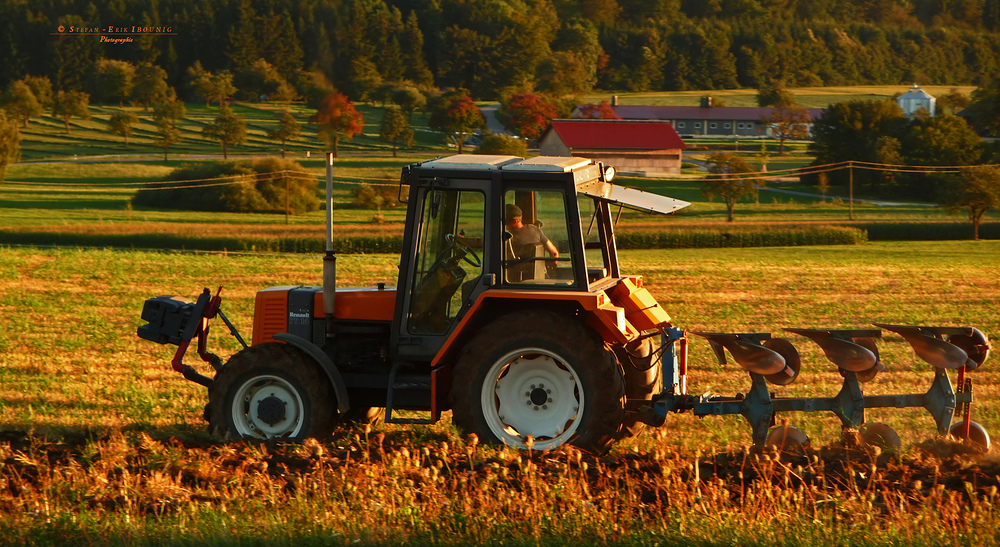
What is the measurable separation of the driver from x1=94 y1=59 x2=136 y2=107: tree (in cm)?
7679

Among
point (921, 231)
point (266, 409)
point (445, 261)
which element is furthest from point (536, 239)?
point (921, 231)

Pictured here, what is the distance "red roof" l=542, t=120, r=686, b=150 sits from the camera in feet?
257

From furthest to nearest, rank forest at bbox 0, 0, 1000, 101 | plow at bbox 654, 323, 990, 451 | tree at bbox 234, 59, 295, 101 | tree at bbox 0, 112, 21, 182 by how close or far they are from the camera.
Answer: tree at bbox 0, 112, 21, 182 → tree at bbox 234, 59, 295, 101 → forest at bbox 0, 0, 1000, 101 → plow at bbox 654, 323, 990, 451

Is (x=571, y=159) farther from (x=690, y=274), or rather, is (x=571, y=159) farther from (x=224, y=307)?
(x=690, y=274)

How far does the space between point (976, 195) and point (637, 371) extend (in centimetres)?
4296

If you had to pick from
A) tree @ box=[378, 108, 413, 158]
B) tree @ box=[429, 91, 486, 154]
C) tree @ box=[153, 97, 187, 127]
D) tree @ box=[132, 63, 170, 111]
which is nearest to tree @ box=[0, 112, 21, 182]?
tree @ box=[132, 63, 170, 111]

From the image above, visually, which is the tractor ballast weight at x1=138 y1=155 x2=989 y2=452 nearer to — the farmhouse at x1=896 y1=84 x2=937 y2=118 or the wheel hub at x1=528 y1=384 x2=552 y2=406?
the wheel hub at x1=528 y1=384 x2=552 y2=406

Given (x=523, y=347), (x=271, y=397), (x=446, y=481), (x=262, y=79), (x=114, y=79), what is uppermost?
(x=114, y=79)

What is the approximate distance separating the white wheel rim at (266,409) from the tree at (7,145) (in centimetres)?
6017

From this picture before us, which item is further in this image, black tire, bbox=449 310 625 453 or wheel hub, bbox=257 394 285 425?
wheel hub, bbox=257 394 285 425

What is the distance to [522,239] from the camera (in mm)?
7145

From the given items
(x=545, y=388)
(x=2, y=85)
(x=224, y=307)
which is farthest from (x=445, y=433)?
(x=2, y=85)

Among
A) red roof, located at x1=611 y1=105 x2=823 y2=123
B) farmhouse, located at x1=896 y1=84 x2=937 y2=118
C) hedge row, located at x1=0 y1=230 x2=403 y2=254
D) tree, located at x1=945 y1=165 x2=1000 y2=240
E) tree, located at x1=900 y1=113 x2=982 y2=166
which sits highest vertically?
farmhouse, located at x1=896 y1=84 x2=937 y2=118

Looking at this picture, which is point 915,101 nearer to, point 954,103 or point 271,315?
point 954,103
